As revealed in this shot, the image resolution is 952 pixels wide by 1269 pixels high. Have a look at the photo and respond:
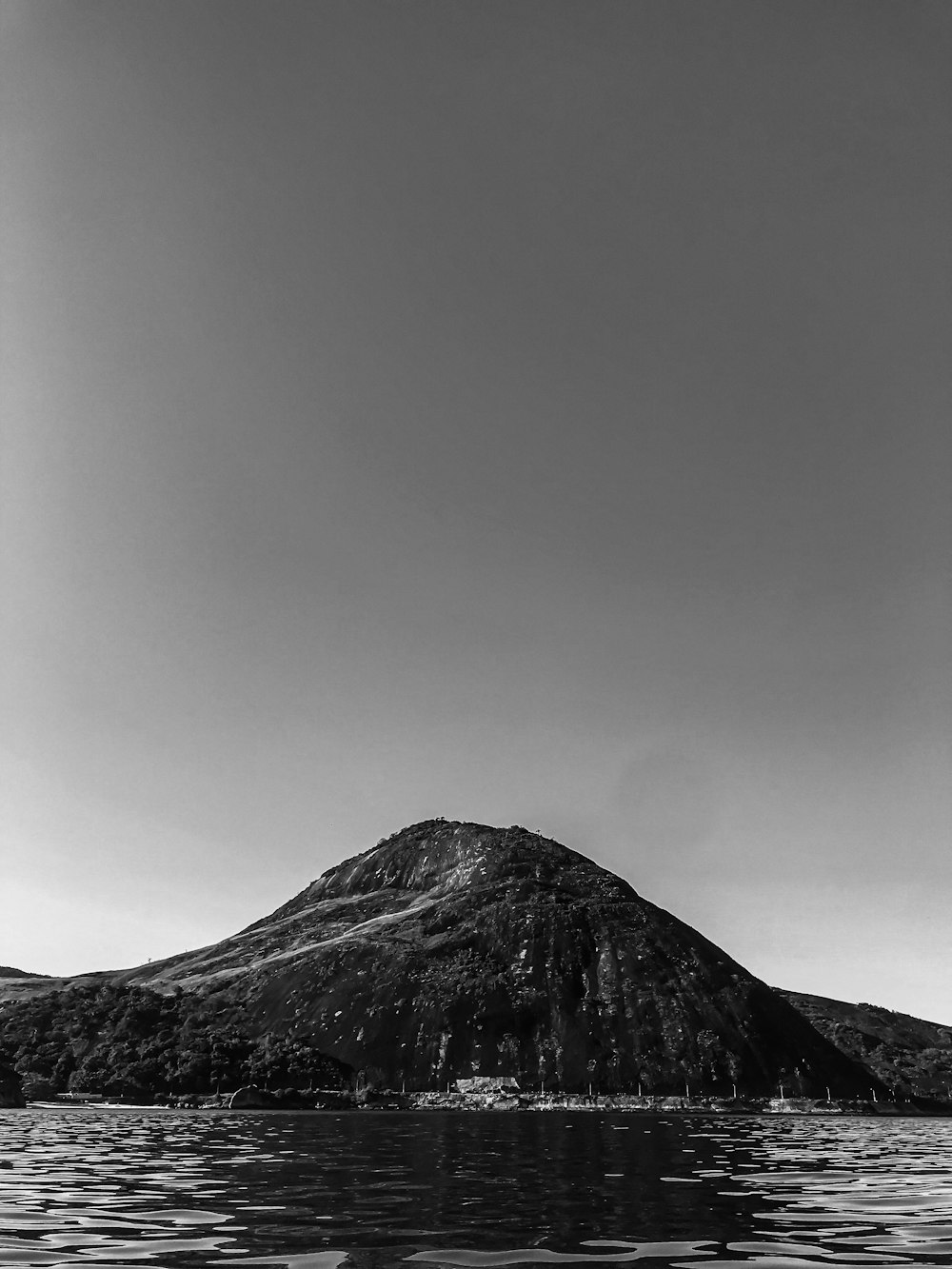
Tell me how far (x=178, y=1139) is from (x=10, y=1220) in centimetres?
5355

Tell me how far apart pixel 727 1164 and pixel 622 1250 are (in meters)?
35.0

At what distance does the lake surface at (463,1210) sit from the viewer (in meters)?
19.8

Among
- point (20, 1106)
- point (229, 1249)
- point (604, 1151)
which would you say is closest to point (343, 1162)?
point (604, 1151)

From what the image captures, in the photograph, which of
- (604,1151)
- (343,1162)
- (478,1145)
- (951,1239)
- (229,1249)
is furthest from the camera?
(478,1145)

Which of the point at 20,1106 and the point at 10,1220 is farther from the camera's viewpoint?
the point at 20,1106

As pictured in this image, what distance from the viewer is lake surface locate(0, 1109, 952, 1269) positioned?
780 inches

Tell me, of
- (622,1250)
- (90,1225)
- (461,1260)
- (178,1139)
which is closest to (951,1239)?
(622,1250)

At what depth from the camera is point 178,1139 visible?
235 ft

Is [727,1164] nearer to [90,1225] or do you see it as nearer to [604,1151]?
[604,1151]

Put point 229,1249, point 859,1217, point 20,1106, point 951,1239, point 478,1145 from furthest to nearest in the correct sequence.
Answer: point 20,1106, point 478,1145, point 859,1217, point 951,1239, point 229,1249

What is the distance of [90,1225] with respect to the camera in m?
23.9

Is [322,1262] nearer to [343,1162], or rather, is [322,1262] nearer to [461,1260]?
[461,1260]

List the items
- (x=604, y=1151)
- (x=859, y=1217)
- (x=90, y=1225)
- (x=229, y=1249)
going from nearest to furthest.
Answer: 1. (x=229, y=1249)
2. (x=90, y=1225)
3. (x=859, y=1217)
4. (x=604, y=1151)

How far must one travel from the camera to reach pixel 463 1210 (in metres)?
27.2
